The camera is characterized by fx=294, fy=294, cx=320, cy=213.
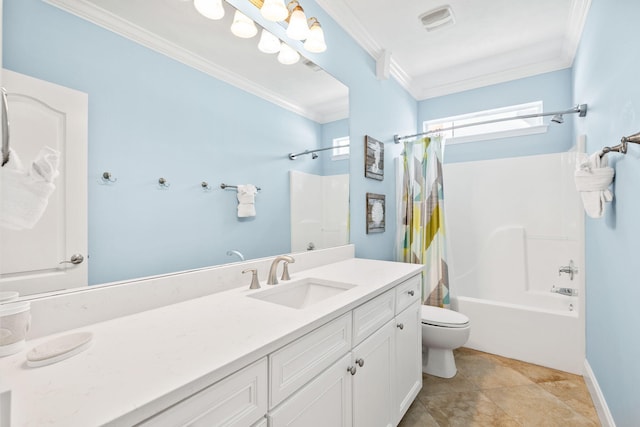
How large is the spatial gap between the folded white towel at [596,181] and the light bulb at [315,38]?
59.5 inches

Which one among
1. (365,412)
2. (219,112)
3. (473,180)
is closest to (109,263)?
(219,112)

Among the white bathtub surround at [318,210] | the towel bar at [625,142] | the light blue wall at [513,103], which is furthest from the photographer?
the light blue wall at [513,103]

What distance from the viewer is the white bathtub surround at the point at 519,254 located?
7.30 ft

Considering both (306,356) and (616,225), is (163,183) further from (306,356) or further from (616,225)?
(616,225)

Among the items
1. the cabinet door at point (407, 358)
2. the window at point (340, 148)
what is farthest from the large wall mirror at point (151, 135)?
the cabinet door at point (407, 358)

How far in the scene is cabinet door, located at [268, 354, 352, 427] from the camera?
0.85m

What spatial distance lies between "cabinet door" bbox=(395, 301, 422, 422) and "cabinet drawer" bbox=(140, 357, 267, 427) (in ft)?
3.15

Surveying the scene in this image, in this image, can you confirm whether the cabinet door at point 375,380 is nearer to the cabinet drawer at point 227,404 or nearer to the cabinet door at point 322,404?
the cabinet door at point 322,404

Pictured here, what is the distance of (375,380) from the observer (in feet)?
4.35

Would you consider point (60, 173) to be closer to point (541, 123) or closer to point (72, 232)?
point (72, 232)

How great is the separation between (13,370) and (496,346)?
288cm

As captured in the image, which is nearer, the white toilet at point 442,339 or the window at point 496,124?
the white toilet at point 442,339

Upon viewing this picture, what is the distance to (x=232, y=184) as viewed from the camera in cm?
135

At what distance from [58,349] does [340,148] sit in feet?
5.75
